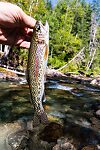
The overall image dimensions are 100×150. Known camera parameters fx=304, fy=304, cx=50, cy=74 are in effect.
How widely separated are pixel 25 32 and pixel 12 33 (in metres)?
0.22

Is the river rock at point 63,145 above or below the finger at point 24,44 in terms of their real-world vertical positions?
below

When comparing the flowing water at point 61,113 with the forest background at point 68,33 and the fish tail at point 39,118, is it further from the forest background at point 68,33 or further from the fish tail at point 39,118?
the forest background at point 68,33

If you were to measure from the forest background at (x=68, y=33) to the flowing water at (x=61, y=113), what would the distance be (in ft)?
74.3

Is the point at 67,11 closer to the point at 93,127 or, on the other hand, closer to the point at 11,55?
the point at 11,55

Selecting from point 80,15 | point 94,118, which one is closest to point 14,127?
point 94,118

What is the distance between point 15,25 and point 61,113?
10.7 m

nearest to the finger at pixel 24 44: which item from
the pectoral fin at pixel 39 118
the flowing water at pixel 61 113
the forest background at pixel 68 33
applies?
the pectoral fin at pixel 39 118

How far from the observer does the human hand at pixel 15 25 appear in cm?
381

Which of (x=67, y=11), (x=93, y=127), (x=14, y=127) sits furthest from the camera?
(x=67, y=11)

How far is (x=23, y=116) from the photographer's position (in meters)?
12.9

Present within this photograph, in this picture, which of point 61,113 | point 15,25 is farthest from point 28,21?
point 61,113

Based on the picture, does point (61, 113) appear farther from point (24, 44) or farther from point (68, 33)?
point (68, 33)

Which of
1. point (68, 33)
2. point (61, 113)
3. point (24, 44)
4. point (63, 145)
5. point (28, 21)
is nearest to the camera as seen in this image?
point (28, 21)

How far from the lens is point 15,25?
4090 millimetres
